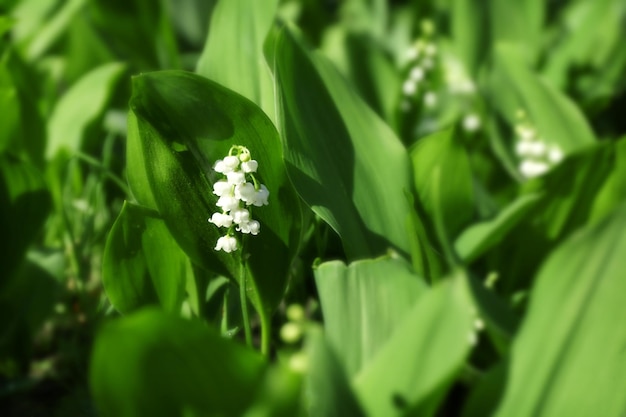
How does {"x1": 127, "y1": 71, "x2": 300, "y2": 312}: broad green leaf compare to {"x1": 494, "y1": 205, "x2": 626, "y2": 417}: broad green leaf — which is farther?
{"x1": 127, "y1": 71, "x2": 300, "y2": 312}: broad green leaf

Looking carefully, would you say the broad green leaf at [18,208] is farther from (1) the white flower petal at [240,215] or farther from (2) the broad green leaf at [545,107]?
(2) the broad green leaf at [545,107]

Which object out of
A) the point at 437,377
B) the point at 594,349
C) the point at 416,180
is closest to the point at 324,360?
the point at 437,377

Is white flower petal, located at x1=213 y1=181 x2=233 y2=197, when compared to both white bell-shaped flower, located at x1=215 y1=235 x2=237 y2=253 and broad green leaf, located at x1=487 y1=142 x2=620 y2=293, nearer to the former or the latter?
white bell-shaped flower, located at x1=215 y1=235 x2=237 y2=253

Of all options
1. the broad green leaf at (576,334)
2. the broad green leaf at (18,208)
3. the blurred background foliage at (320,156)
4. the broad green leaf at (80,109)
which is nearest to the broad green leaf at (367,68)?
the blurred background foliage at (320,156)

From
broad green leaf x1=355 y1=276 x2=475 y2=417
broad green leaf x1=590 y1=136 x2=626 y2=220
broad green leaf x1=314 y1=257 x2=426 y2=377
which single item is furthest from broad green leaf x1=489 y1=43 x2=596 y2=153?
broad green leaf x1=355 y1=276 x2=475 y2=417

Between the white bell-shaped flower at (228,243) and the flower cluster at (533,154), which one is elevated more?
the white bell-shaped flower at (228,243)

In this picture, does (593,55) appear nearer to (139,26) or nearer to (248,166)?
(139,26)

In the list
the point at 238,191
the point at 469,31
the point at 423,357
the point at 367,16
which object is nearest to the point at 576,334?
the point at 423,357
